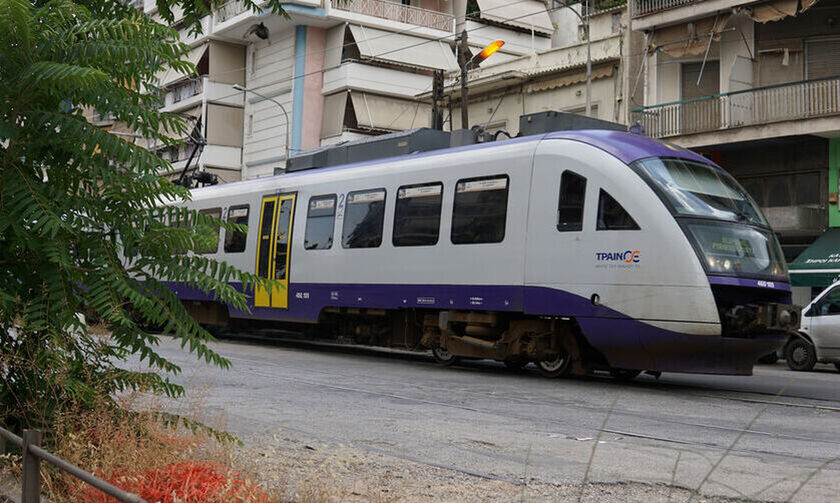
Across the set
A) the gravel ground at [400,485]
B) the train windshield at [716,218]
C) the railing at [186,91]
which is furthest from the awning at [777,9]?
the railing at [186,91]

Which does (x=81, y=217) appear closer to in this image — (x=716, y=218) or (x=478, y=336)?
(x=716, y=218)

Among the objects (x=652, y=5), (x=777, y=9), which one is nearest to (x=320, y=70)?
(x=652, y=5)

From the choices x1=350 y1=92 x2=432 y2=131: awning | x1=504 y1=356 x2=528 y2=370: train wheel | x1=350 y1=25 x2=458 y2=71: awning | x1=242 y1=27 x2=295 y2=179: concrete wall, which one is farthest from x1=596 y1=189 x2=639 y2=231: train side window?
x1=242 y1=27 x2=295 y2=179: concrete wall

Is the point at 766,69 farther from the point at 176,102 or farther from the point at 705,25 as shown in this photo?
the point at 176,102

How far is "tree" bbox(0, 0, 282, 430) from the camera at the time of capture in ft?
16.8

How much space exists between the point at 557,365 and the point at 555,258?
162 cm

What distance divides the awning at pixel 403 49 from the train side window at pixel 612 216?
27343mm

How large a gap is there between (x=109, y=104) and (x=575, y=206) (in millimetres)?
8086

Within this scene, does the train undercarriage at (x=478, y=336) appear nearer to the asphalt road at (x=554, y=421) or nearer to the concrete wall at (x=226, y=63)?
the asphalt road at (x=554, y=421)

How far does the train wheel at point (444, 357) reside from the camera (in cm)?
1527

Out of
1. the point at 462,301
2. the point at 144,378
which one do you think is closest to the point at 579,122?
the point at 462,301

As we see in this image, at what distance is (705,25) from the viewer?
966 inches

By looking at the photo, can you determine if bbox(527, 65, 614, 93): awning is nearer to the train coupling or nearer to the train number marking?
the train number marking

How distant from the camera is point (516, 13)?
141 feet
